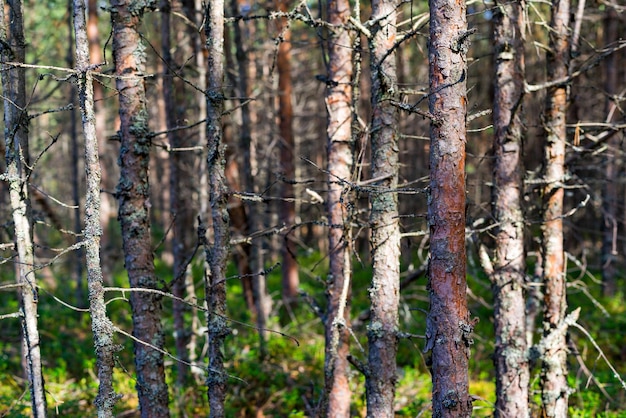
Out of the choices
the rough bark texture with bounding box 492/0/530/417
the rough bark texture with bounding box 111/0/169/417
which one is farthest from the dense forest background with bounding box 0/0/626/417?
the rough bark texture with bounding box 492/0/530/417

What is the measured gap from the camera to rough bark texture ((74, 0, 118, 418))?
407cm

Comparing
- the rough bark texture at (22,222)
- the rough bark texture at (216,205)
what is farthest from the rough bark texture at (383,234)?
the rough bark texture at (22,222)

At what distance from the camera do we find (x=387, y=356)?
5.25 m

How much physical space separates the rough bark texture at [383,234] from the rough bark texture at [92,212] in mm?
2303

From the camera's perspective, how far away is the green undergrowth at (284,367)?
7.95 m

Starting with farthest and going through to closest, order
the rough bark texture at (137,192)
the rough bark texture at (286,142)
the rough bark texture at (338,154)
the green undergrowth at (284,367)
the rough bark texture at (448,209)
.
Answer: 1. the rough bark texture at (286,142)
2. the green undergrowth at (284,367)
3. the rough bark texture at (338,154)
4. the rough bark texture at (137,192)
5. the rough bark texture at (448,209)

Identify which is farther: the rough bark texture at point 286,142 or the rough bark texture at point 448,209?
the rough bark texture at point 286,142

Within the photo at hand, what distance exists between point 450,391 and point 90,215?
284 centimetres

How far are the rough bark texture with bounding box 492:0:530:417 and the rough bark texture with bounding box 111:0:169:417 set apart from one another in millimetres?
3461

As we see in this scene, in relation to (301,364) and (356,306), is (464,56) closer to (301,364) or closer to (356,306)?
(301,364)

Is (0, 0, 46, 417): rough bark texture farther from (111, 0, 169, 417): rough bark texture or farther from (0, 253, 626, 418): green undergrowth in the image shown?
(0, 253, 626, 418): green undergrowth

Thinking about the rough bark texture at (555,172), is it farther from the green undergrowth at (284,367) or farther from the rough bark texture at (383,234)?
the rough bark texture at (383,234)

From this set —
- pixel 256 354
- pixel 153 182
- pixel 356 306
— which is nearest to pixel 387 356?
pixel 256 354

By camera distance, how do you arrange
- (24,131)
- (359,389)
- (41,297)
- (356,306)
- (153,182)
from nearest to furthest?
(24,131) < (359,389) < (356,306) < (41,297) < (153,182)
